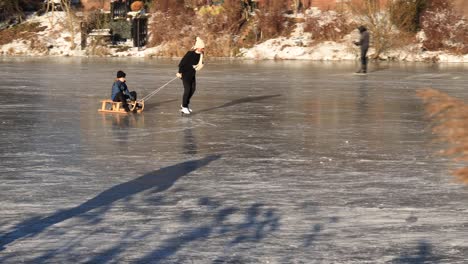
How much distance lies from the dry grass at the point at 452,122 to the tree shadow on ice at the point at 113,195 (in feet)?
14.6

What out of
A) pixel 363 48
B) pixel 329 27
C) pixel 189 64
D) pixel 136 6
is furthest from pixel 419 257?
pixel 136 6

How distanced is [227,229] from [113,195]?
207cm

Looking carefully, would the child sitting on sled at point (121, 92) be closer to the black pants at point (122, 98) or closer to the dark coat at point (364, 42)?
the black pants at point (122, 98)

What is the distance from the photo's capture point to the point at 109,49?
156ft

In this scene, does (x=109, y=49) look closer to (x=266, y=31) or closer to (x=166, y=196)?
(x=266, y=31)

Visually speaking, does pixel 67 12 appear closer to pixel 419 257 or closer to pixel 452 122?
pixel 419 257

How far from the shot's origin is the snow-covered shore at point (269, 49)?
41.4m

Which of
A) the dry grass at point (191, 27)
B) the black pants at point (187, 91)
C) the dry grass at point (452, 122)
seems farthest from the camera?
the dry grass at point (191, 27)

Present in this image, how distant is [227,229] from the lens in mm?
7445

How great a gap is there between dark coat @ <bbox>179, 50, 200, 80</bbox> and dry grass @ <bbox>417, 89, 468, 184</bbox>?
15.0 metres

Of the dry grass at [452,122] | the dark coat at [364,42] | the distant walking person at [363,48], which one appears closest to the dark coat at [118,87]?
the distant walking person at [363,48]

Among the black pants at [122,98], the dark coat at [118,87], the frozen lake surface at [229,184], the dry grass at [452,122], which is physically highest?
the dry grass at [452,122]

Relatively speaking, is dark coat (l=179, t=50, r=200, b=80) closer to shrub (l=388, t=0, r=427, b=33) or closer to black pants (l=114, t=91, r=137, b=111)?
black pants (l=114, t=91, r=137, b=111)

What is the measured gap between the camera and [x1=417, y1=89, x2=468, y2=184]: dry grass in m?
2.97
